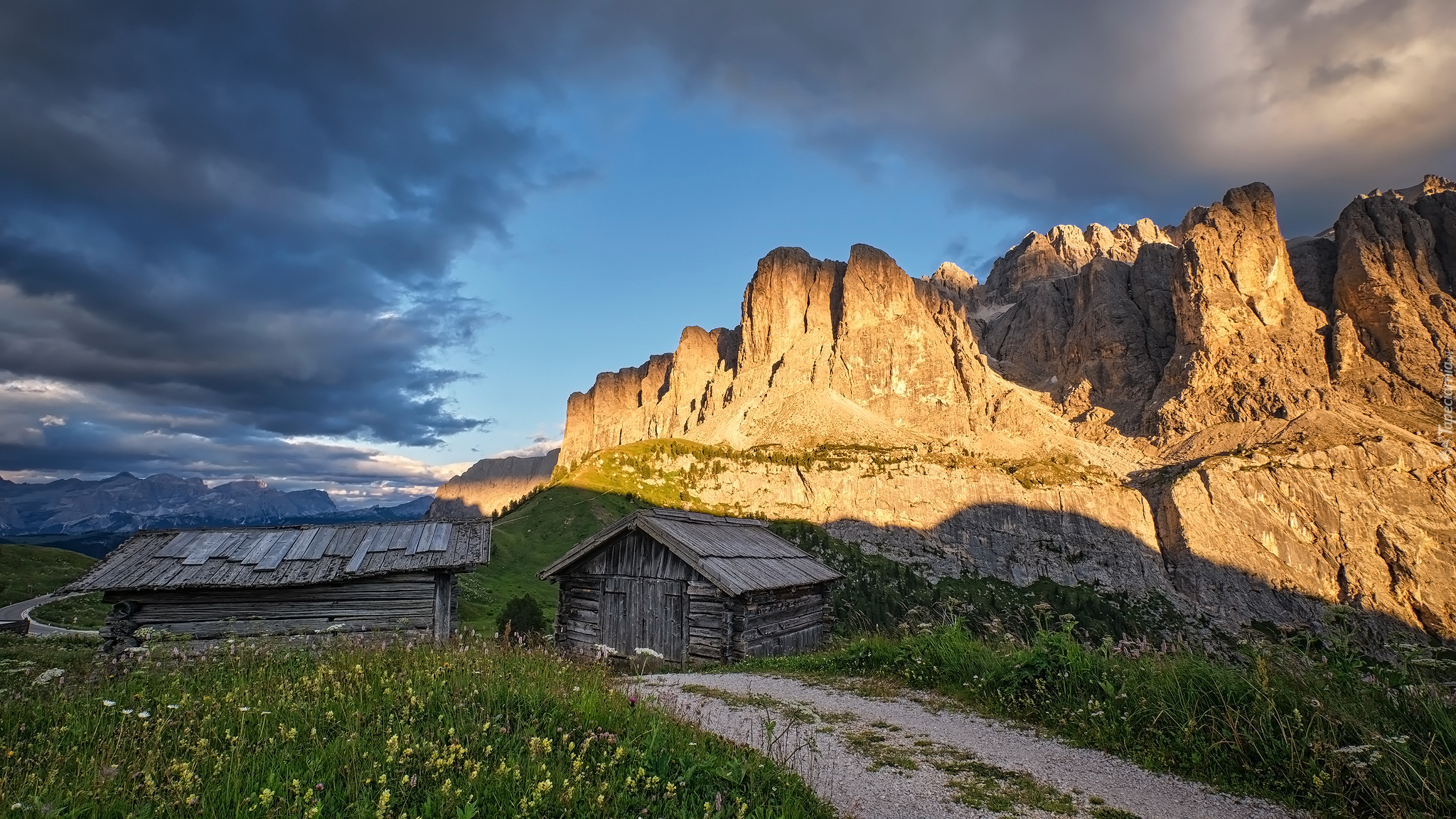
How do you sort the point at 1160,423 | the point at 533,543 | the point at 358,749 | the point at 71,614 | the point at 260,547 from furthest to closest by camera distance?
the point at 1160,423
the point at 533,543
the point at 71,614
the point at 260,547
the point at 358,749

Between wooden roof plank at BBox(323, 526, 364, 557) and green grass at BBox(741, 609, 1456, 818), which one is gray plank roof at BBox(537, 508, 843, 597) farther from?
green grass at BBox(741, 609, 1456, 818)

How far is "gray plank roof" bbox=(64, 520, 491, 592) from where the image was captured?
17047 mm

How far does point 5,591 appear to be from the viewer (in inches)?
1861

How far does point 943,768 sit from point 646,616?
16.8 metres

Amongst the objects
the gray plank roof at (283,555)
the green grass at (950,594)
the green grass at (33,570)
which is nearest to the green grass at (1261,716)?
the gray plank roof at (283,555)

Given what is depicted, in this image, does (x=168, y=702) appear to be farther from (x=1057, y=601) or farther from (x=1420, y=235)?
(x=1420, y=235)

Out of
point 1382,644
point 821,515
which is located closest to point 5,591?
point 1382,644

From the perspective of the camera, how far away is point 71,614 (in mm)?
39469

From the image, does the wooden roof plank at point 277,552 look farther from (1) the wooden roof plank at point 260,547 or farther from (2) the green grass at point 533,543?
(2) the green grass at point 533,543

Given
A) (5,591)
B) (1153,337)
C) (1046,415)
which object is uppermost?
(1153,337)

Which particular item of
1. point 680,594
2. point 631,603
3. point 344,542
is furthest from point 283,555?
point 680,594

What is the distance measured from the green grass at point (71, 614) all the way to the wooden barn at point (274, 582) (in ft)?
84.0

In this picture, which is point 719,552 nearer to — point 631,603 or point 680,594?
point 680,594

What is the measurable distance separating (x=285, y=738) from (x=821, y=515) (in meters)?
98.6
